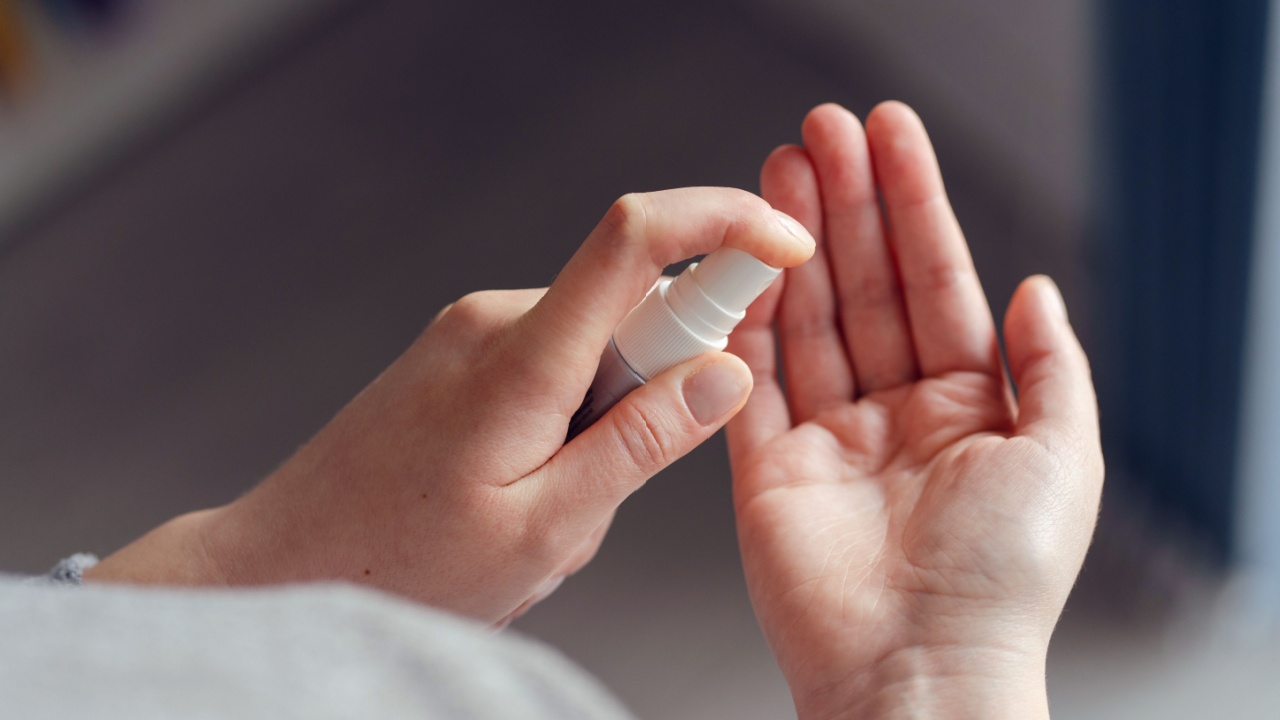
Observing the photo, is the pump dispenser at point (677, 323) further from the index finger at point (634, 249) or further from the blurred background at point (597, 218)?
the blurred background at point (597, 218)

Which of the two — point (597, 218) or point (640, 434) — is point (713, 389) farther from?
point (597, 218)

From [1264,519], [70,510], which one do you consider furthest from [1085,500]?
[70,510]

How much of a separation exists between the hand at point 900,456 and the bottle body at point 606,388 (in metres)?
0.18

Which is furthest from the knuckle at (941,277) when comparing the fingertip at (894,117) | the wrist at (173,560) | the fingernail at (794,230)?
the wrist at (173,560)

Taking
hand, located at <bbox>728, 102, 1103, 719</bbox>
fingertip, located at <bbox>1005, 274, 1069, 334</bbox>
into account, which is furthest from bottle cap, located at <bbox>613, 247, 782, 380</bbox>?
fingertip, located at <bbox>1005, 274, 1069, 334</bbox>

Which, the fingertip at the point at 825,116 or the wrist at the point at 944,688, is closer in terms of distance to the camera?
the wrist at the point at 944,688

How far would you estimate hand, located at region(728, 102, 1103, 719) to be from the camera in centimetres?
68

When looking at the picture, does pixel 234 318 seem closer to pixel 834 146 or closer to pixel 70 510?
pixel 70 510

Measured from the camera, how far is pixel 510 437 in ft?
2.10

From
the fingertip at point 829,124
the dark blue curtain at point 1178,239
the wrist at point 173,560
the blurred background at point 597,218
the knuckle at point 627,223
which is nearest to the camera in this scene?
the knuckle at point 627,223

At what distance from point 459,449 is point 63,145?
2.18 metres

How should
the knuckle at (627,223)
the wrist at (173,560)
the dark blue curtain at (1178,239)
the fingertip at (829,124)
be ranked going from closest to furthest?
the knuckle at (627,223) → the wrist at (173,560) → the fingertip at (829,124) → the dark blue curtain at (1178,239)

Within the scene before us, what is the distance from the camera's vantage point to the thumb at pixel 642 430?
0.64 m

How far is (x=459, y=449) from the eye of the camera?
64 cm
